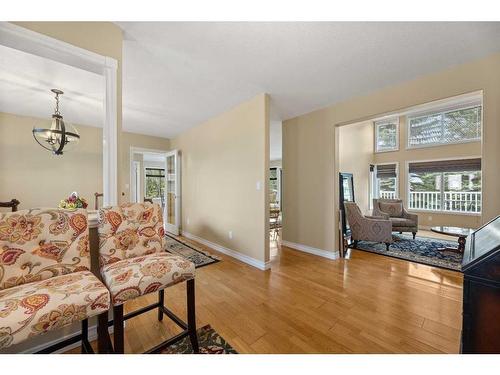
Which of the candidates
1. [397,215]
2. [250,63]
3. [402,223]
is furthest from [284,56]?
[397,215]

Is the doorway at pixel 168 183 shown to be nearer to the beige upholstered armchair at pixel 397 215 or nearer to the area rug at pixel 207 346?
the area rug at pixel 207 346

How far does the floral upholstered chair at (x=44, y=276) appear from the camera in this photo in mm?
831

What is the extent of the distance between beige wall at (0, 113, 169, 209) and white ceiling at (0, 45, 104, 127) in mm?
401

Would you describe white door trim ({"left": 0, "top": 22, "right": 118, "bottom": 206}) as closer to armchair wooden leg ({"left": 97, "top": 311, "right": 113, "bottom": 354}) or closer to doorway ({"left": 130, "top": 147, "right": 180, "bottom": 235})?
armchair wooden leg ({"left": 97, "top": 311, "right": 113, "bottom": 354})

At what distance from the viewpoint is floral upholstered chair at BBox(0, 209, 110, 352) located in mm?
831

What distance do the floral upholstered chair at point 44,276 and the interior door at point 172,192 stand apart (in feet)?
11.8

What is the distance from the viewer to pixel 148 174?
8.16 m

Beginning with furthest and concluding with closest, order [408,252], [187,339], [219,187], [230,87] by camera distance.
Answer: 1. [219,187]
2. [408,252]
3. [230,87]
4. [187,339]

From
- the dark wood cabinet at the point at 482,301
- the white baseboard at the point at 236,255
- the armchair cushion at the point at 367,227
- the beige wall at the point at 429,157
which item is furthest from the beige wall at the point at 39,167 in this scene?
the beige wall at the point at 429,157

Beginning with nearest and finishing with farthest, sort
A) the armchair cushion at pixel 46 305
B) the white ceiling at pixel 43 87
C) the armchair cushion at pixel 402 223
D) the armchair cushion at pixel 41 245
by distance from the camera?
the armchair cushion at pixel 46 305 → the armchair cushion at pixel 41 245 → the white ceiling at pixel 43 87 → the armchair cushion at pixel 402 223

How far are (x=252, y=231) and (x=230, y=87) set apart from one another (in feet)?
6.69
